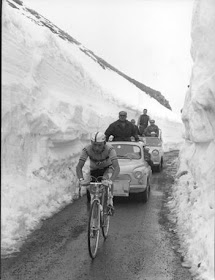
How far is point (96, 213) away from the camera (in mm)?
6875

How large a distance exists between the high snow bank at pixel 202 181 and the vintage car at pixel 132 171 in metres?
0.96

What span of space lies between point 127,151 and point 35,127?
2.90 m

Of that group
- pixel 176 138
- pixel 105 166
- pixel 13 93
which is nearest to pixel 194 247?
pixel 105 166

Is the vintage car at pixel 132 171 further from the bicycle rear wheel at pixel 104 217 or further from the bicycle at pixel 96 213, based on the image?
the bicycle at pixel 96 213

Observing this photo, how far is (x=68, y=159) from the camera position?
13633mm

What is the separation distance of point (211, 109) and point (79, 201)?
14.3ft

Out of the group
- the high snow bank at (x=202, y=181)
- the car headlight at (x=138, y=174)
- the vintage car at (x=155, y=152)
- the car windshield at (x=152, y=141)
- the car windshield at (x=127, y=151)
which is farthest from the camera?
the car windshield at (x=152, y=141)

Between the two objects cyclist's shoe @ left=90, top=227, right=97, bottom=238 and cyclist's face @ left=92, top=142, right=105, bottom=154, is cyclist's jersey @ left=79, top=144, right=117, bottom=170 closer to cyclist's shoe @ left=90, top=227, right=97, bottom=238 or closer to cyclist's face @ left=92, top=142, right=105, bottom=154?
cyclist's face @ left=92, top=142, right=105, bottom=154

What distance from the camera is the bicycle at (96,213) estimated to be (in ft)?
21.8

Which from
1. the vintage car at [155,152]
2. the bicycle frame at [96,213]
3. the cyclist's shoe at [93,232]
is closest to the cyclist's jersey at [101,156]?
the bicycle frame at [96,213]

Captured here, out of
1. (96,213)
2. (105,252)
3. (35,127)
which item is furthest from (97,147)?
(35,127)

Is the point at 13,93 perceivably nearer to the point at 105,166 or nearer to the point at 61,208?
the point at 61,208

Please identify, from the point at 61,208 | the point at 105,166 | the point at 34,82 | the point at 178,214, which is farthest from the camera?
the point at 34,82

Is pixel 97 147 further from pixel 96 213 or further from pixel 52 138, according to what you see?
pixel 52 138
